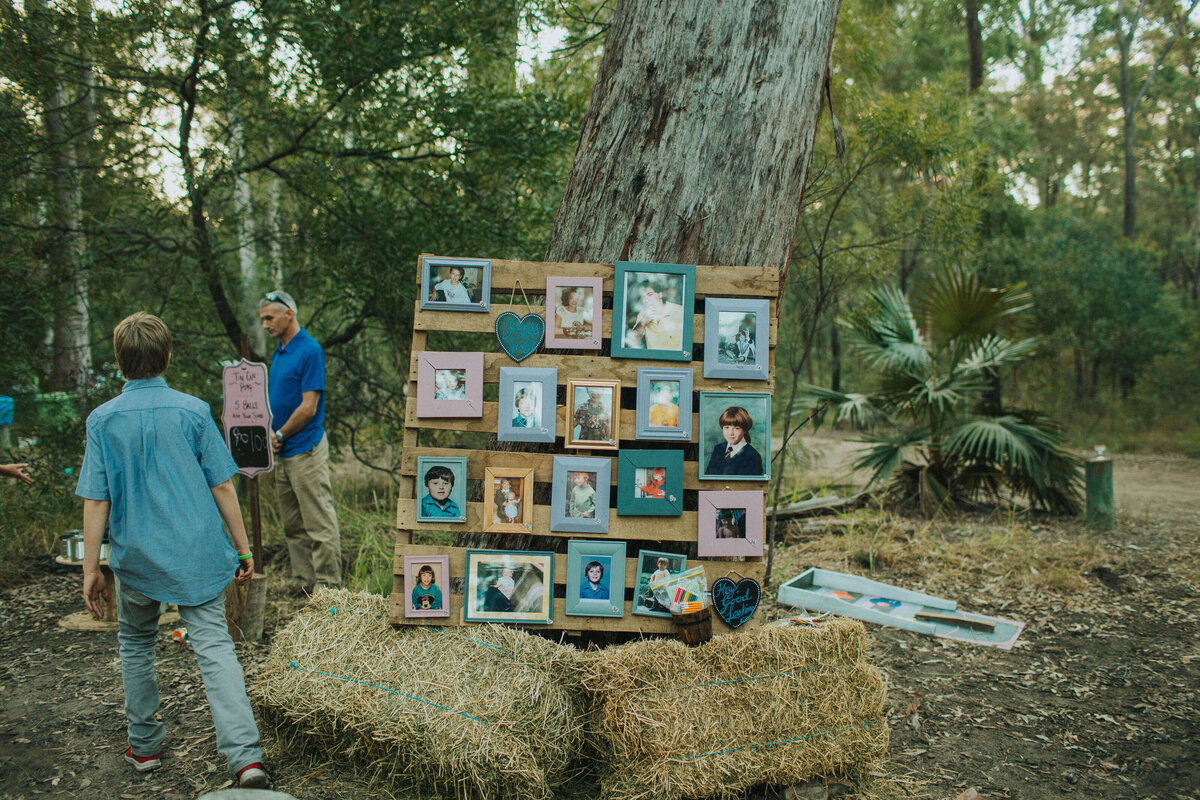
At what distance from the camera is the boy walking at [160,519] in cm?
273

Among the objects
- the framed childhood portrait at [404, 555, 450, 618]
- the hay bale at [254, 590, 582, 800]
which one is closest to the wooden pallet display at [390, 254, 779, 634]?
the framed childhood portrait at [404, 555, 450, 618]

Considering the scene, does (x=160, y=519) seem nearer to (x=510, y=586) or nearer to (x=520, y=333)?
(x=510, y=586)

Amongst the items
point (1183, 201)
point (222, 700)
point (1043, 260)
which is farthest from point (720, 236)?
point (1183, 201)

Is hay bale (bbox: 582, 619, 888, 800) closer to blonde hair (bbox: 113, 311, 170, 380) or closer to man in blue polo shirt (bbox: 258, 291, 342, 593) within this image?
blonde hair (bbox: 113, 311, 170, 380)

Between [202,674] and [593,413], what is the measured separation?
170 centimetres

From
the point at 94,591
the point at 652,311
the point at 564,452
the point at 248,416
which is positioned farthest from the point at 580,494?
the point at 248,416

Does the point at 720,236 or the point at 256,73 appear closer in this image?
→ the point at 720,236

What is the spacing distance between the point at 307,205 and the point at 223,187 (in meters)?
0.93

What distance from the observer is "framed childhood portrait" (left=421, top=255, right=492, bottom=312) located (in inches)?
125

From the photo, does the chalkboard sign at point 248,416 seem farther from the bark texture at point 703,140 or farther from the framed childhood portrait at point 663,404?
the framed childhood portrait at point 663,404

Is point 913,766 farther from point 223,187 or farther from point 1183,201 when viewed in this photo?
point 1183,201

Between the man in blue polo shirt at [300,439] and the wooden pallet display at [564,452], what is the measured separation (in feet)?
5.86

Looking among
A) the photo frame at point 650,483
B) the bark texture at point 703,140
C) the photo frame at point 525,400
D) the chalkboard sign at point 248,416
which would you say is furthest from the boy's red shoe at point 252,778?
the bark texture at point 703,140

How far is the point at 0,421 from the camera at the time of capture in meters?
3.98
